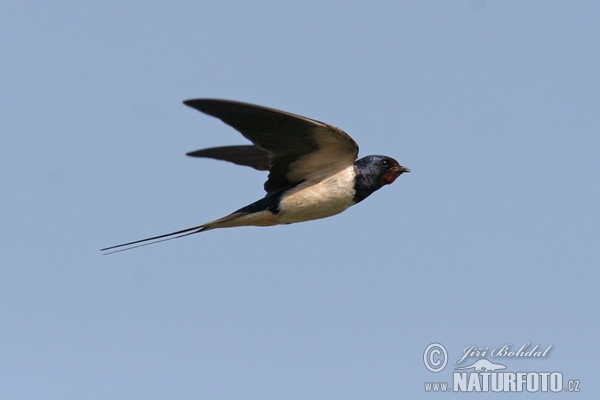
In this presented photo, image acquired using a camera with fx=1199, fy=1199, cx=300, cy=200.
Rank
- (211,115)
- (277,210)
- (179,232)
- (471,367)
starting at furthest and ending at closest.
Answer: (471,367), (277,210), (179,232), (211,115)

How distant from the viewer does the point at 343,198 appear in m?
9.09

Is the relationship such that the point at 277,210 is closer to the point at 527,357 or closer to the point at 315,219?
the point at 315,219

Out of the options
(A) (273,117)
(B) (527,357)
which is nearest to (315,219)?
(A) (273,117)

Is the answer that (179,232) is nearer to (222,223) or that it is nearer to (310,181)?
(222,223)

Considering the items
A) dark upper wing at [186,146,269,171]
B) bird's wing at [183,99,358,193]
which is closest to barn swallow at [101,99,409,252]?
bird's wing at [183,99,358,193]

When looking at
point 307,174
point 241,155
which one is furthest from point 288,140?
point 241,155

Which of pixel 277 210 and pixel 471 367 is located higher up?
pixel 277 210

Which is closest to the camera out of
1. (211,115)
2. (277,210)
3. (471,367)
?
(211,115)

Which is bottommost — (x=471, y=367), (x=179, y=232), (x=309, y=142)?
(x=471, y=367)

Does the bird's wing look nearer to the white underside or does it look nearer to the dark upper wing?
the white underside

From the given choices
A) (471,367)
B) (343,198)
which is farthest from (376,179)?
(471,367)

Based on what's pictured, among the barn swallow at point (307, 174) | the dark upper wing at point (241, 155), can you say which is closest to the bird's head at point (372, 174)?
the barn swallow at point (307, 174)

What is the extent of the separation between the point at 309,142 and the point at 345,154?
0.34 metres

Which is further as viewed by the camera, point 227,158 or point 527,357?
point 227,158
